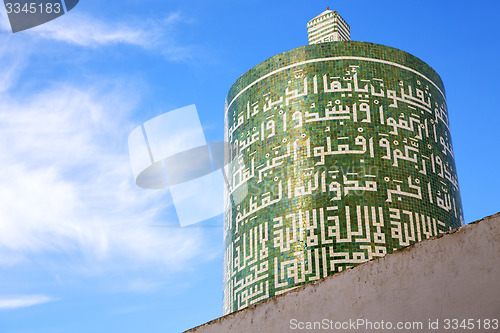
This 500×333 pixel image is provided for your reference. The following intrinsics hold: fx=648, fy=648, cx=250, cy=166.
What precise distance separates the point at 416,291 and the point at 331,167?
5.94 meters

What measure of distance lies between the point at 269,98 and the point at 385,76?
214 cm

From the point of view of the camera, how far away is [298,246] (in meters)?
10.5

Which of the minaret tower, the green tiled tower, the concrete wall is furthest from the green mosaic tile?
the concrete wall

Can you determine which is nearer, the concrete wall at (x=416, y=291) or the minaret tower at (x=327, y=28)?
the concrete wall at (x=416, y=291)

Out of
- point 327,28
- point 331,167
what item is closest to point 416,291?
point 331,167

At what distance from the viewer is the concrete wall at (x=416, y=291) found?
15.2 feet

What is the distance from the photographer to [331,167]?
10.9m

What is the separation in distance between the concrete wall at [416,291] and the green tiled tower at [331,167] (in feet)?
14.6

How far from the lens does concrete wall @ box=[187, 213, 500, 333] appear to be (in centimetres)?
463

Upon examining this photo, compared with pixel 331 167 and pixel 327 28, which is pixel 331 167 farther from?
pixel 327 28

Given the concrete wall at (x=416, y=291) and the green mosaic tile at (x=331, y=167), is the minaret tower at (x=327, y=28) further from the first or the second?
the concrete wall at (x=416, y=291)

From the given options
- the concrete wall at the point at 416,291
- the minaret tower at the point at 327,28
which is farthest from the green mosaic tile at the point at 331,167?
the concrete wall at the point at 416,291

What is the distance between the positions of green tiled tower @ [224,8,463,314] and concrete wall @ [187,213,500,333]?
4460mm

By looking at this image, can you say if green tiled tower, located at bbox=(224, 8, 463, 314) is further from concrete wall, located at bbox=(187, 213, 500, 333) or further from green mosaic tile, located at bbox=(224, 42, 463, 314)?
concrete wall, located at bbox=(187, 213, 500, 333)
